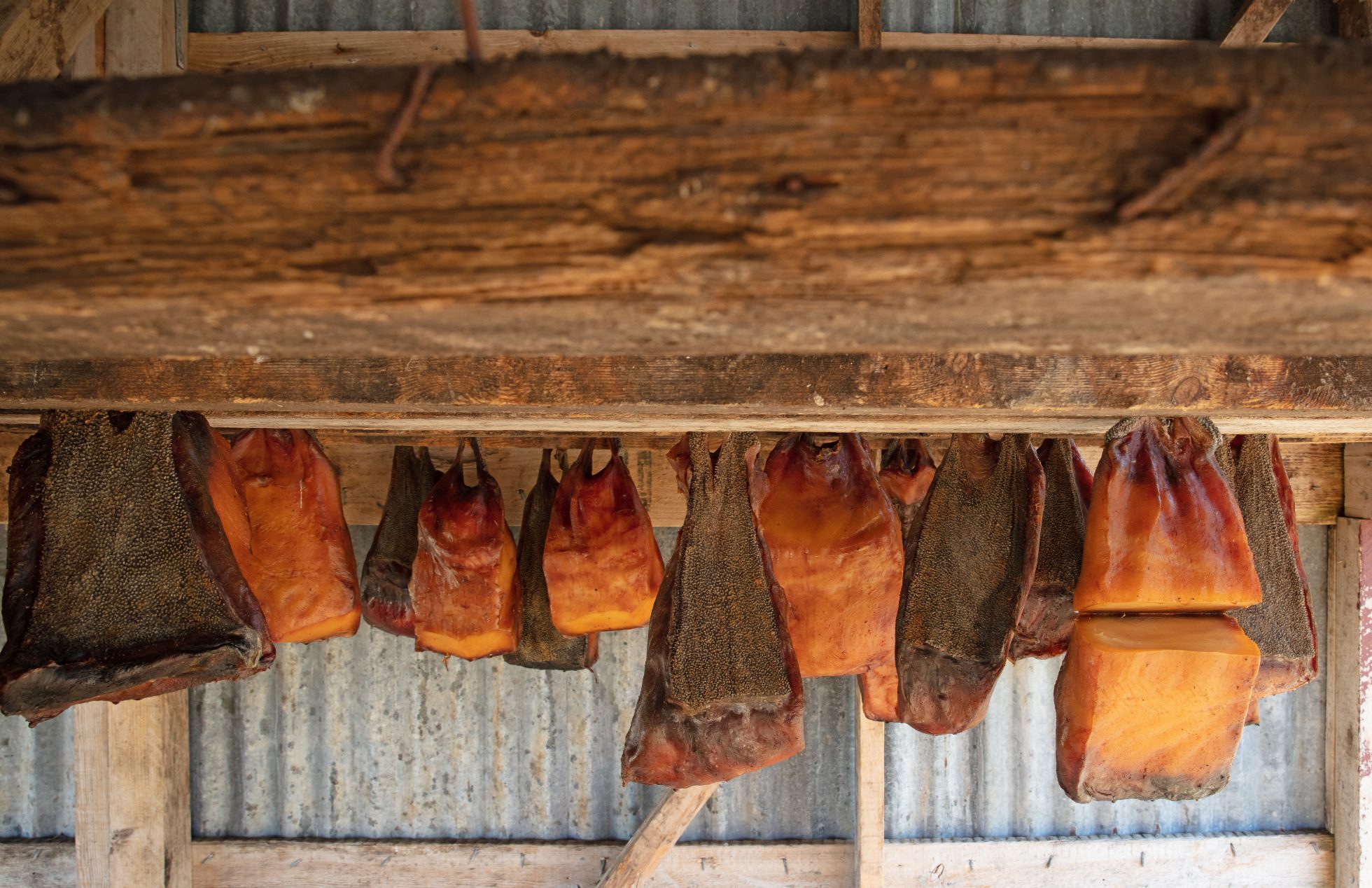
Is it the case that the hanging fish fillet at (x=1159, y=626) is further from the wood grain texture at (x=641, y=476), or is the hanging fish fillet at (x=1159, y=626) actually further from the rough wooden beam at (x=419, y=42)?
the rough wooden beam at (x=419, y=42)

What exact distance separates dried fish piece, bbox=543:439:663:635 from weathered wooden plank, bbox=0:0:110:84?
1828 mm

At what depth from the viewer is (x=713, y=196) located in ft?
2.31

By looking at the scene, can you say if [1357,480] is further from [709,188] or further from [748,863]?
[709,188]

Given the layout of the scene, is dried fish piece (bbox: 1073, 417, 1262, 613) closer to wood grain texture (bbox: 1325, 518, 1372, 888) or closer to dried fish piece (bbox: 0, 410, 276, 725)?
dried fish piece (bbox: 0, 410, 276, 725)

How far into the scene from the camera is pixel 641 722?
223cm

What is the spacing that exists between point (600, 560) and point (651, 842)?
76.2 inches

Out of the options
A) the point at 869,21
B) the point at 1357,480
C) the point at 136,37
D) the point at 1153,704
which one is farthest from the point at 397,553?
the point at 1357,480

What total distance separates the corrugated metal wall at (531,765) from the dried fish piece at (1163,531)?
260cm

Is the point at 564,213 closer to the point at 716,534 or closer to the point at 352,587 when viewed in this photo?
the point at 716,534

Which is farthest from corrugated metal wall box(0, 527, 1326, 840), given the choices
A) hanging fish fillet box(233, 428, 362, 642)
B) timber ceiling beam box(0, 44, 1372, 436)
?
timber ceiling beam box(0, 44, 1372, 436)

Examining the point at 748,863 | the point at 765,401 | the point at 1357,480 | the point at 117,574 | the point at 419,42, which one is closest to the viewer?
the point at 765,401

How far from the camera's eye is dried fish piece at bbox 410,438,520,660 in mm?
2926

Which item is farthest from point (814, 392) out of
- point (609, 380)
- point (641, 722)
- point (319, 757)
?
point (319, 757)

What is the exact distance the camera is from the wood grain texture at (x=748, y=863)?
4273mm
